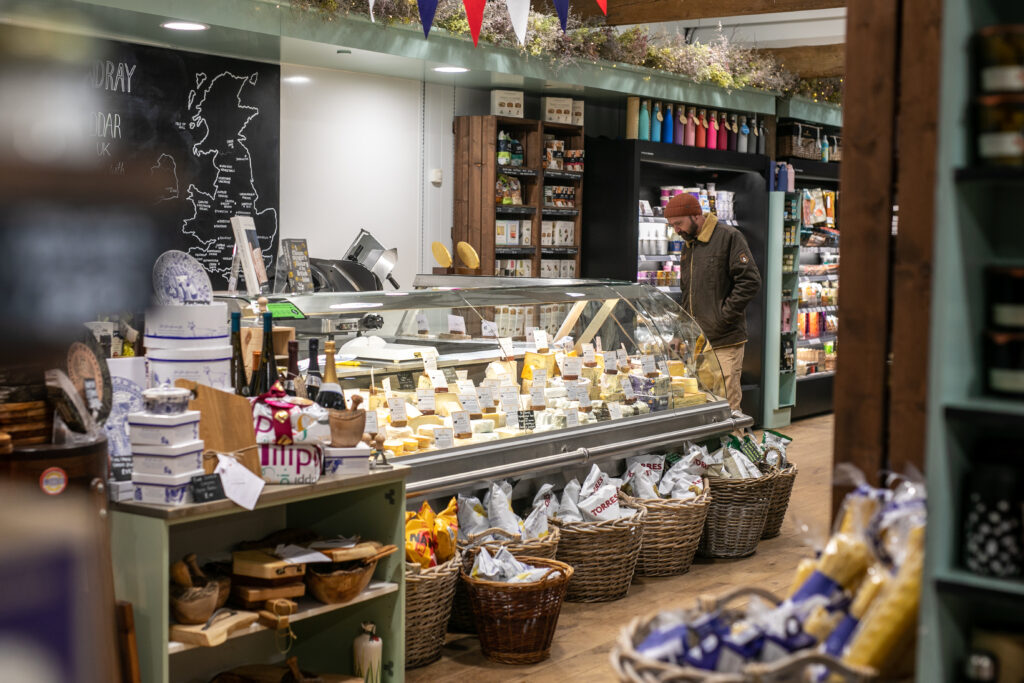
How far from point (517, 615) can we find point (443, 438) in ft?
2.79

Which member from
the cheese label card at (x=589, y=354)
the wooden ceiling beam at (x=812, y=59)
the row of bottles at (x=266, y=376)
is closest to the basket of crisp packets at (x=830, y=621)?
the row of bottles at (x=266, y=376)

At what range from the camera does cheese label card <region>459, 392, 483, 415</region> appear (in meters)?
4.68

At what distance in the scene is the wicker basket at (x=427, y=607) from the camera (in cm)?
383

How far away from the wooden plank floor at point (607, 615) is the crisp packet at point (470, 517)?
17.3 inches

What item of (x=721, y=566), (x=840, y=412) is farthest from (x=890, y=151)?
(x=721, y=566)

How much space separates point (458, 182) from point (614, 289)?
8.98 ft

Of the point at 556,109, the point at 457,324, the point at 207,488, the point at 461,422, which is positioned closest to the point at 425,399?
the point at 461,422

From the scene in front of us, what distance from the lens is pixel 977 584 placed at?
1903mm

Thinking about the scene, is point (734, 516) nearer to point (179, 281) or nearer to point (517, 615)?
point (517, 615)

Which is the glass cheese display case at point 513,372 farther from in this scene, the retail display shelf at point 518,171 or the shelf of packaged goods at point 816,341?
the shelf of packaged goods at point 816,341

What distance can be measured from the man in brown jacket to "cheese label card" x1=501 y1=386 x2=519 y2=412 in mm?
3133

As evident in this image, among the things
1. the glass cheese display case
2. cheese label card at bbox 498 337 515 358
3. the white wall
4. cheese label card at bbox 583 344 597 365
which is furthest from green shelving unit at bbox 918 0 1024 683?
the white wall

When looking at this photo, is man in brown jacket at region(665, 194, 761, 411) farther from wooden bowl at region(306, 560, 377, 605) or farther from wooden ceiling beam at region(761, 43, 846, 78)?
wooden bowl at region(306, 560, 377, 605)

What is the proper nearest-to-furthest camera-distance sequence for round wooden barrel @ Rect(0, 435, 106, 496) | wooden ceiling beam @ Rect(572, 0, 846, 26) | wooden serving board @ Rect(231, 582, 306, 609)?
round wooden barrel @ Rect(0, 435, 106, 496), wooden serving board @ Rect(231, 582, 306, 609), wooden ceiling beam @ Rect(572, 0, 846, 26)
